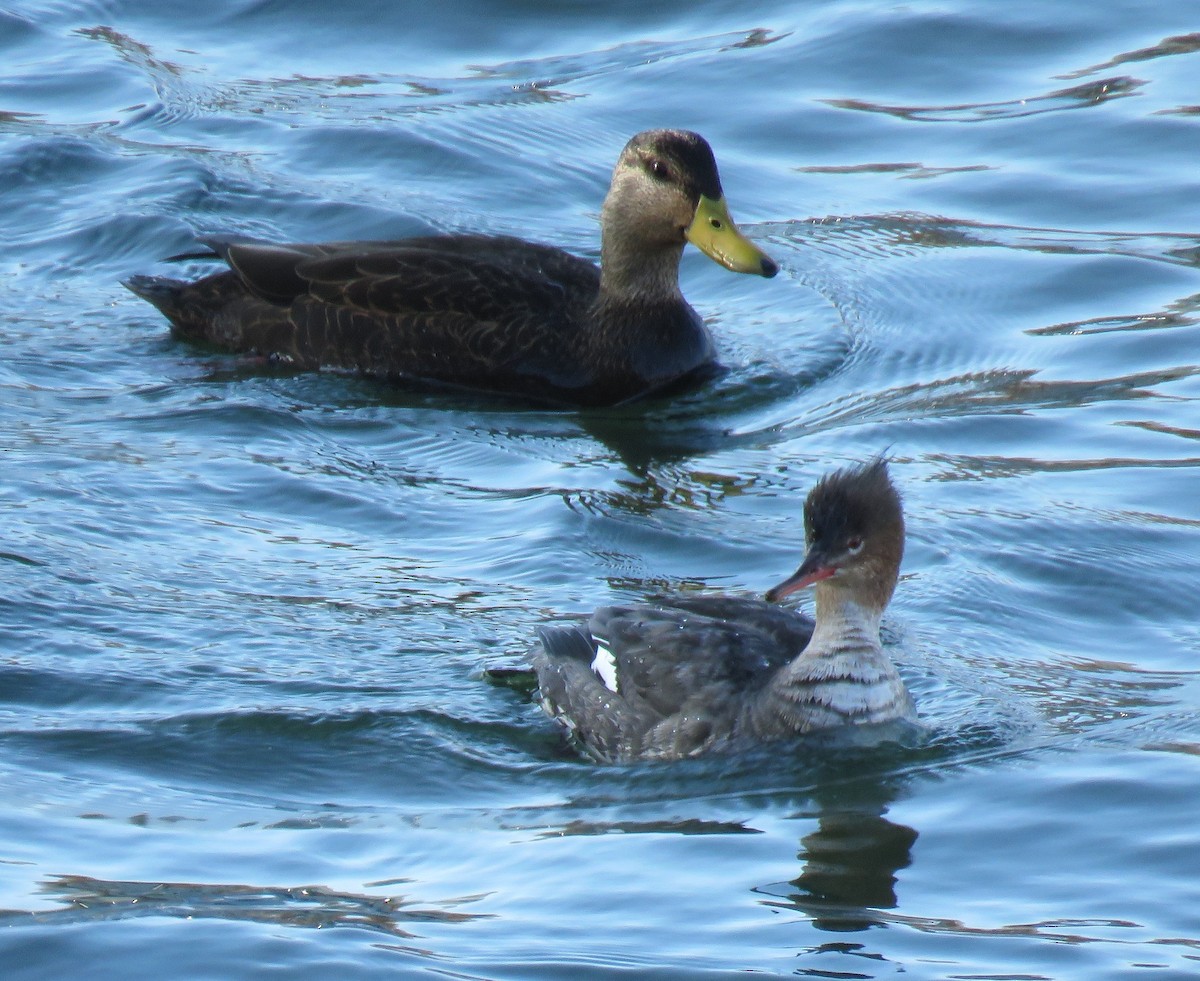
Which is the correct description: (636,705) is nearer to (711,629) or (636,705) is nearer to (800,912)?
(711,629)

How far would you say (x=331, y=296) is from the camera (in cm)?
1105

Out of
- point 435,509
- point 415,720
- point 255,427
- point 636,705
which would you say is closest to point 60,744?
point 415,720

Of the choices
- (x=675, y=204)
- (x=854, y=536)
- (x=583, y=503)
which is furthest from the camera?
(x=675, y=204)

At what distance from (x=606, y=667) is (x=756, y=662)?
20.2 inches

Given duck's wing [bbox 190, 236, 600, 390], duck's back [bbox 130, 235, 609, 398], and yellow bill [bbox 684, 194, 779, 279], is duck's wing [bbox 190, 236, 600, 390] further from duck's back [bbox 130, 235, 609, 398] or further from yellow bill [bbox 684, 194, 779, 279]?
yellow bill [bbox 684, 194, 779, 279]

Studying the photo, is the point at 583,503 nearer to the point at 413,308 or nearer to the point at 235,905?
the point at 413,308

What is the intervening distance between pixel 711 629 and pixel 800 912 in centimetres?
159

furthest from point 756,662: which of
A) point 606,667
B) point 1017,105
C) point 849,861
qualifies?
point 1017,105

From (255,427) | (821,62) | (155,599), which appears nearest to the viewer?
(155,599)

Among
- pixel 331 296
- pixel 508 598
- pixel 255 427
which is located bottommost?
pixel 508 598

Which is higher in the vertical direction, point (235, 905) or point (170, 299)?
point (170, 299)

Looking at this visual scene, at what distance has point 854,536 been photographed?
7.09 m

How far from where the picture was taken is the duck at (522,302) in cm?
1073

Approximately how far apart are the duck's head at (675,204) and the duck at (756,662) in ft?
11.8
